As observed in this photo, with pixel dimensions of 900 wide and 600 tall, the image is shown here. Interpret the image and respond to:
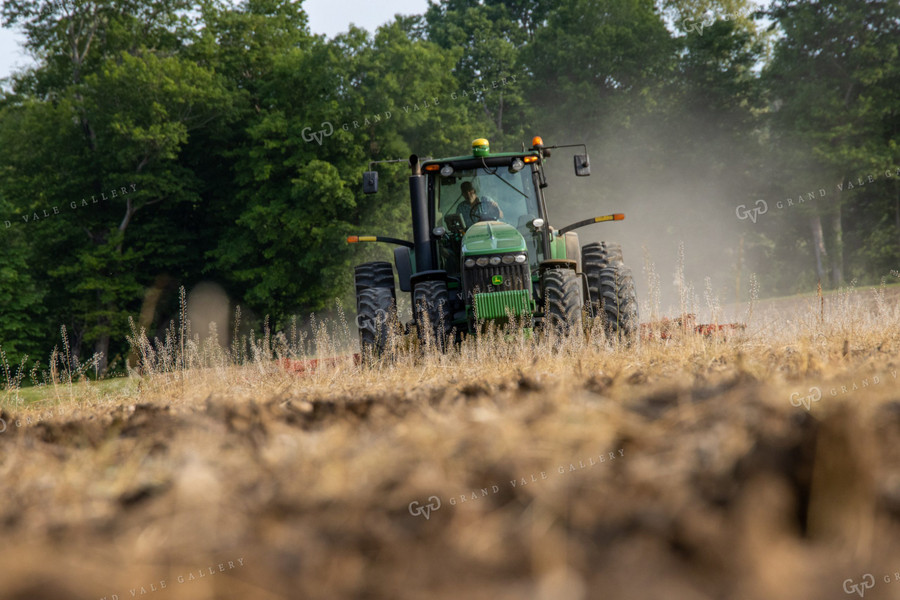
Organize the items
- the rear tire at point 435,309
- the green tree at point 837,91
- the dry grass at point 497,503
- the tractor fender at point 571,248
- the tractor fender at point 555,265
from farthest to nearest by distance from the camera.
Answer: the green tree at point 837,91, the tractor fender at point 571,248, the tractor fender at point 555,265, the rear tire at point 435,309, the dry grass at point 497,503

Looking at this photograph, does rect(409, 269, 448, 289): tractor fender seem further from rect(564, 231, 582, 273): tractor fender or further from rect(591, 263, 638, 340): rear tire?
rect(564, 231, 582, 273): tractor fender

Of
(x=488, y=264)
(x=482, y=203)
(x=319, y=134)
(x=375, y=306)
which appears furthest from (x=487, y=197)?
(x=319, y=134)

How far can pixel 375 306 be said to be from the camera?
877 centimetres

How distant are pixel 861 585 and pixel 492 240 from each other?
6.82 metres

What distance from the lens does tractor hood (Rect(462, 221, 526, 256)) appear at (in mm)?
7930

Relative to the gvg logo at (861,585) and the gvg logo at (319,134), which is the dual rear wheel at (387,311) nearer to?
the gvg logo at (861,585)

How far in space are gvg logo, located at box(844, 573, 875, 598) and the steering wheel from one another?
7920 mm

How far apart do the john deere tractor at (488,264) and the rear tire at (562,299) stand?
11 millimetres

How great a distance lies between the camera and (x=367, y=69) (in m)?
24.8

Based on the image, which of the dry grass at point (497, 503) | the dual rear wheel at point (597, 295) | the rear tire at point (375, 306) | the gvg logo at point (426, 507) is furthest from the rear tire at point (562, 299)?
the gvg logo at point (426, 507)

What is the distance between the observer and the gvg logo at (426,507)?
171cm

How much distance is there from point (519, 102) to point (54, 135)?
18289 millimetres

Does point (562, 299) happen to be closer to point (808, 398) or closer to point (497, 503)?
point (808, 398)

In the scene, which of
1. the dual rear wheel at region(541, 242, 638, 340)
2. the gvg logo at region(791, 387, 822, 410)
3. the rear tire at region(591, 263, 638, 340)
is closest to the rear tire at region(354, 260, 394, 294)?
the dual rear wheel at region(541, 242, 638, 340)
